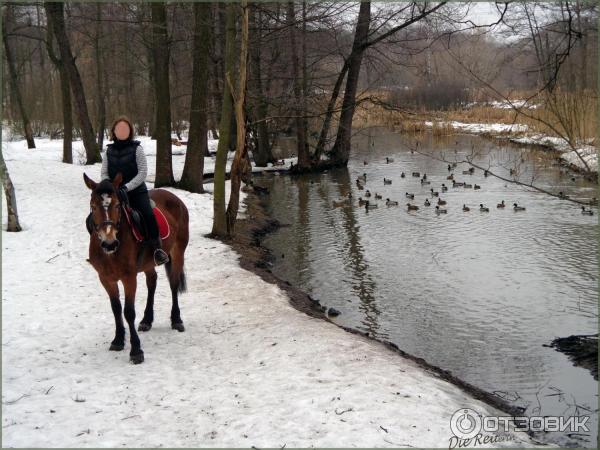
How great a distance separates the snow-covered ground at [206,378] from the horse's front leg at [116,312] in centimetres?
12

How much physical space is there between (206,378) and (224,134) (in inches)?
296

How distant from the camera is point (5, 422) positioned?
5250mm

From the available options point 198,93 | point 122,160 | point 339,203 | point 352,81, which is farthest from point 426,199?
point 122,160

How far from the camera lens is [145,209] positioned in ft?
23.5

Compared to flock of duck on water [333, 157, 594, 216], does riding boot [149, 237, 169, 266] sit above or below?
above

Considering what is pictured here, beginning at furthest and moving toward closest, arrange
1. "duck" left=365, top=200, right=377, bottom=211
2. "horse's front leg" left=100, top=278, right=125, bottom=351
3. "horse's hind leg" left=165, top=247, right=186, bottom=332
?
"duck" left=365, top=200, right=377, bottom=211, "horse's hind leg" left=165, top=247, right=186, bottom=332, "horse's front leg" left=100, top=278, right=125, bottom=351

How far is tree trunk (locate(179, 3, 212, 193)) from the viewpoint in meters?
15.7

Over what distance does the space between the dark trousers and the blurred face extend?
713mm

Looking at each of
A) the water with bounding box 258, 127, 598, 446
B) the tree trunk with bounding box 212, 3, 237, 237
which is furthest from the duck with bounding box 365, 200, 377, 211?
the tree trunk with bounding box 212, 3, 237, 237

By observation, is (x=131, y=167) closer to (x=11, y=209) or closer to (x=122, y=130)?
(x=122, y=130)

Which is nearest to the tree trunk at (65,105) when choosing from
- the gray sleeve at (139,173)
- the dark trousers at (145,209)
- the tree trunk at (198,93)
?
the tree trunk at (198,93)

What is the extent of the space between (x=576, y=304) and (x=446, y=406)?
5.59 m

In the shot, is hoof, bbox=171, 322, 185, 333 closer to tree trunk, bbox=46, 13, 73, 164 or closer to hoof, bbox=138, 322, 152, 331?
hoof, bbox=138, 322, 152, 331

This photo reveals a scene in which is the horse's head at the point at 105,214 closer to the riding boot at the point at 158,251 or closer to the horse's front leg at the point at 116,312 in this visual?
the horse's front leg at the point at 116,312
